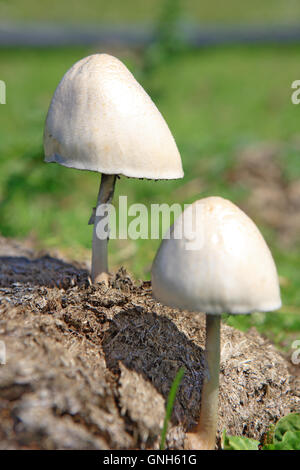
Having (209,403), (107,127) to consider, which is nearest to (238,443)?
(209,403)

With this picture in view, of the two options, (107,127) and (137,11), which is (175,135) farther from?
(137,11)

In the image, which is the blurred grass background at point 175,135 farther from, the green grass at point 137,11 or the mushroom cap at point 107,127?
the green grass at point 137,11

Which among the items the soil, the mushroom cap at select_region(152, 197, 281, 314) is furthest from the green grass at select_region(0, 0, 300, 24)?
the mushroom cap at select_region(152, 197, 281, 314)

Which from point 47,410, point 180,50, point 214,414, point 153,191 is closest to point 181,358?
point 214,414

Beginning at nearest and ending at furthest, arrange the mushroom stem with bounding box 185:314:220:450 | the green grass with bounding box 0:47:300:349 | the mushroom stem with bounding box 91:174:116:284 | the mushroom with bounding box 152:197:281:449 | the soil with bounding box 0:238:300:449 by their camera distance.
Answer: the mushroom with bounding box 152:197:281:449 < the soil with bounding box 0:238:300:449 < the mushroom stem with bounding box 185:314:220:450 < the mushroom stem with bounding box 91:174:116:284 < the green grass with bounding box 0:47:300:349

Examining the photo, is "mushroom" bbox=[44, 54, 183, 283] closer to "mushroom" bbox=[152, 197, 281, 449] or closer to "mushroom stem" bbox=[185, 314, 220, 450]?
"mushroom" bbox=[152, 197, 281, 449]

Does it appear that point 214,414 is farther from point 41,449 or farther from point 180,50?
point 180,50
